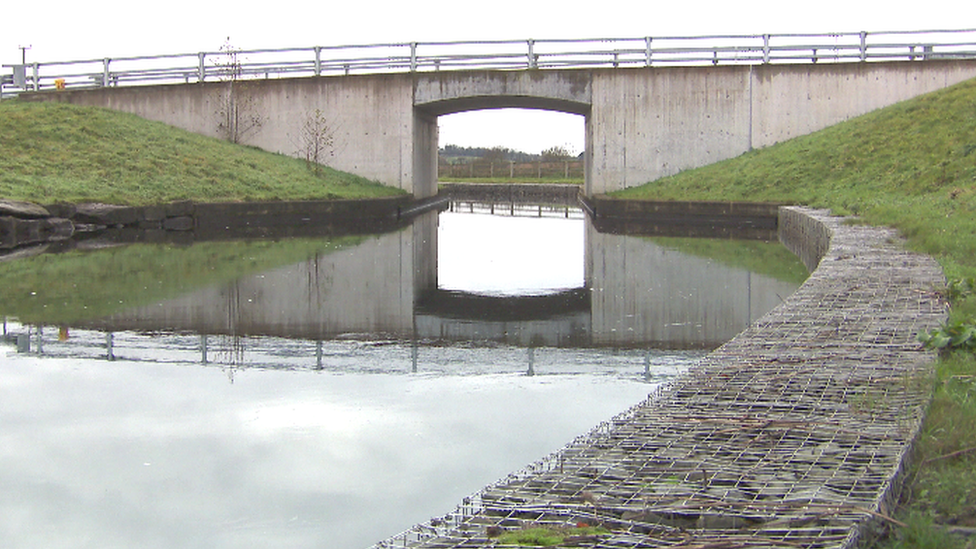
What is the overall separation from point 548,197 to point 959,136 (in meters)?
27.2

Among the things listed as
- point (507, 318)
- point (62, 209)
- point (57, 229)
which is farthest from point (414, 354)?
point (62, 209)

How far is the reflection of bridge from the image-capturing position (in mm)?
9492

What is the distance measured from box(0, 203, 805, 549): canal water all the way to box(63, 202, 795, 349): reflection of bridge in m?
0.04

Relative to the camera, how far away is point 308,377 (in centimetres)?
754

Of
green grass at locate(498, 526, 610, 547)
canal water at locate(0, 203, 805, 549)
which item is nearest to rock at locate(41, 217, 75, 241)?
canal water at locate(0, 203, 805, 549)

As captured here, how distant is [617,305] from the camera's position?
11156mm

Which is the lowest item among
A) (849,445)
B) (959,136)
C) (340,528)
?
(340,528)

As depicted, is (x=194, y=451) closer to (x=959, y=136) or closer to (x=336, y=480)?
(x=336, y=480)

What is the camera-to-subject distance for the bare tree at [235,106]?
108 feet

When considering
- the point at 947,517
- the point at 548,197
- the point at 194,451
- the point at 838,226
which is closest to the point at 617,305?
the point at 838,226

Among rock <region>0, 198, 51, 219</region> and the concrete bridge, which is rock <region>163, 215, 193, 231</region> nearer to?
rock <region>0, 198, 51, 219</region>

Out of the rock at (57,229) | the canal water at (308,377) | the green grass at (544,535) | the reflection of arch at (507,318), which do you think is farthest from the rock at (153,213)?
the green grass at (544,535)

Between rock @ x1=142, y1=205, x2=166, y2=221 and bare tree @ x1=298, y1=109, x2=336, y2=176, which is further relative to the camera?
bare tree @ x1=298, y1=109, x2=336, y2=176

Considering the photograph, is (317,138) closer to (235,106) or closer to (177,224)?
(235,106)
